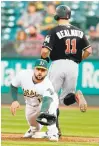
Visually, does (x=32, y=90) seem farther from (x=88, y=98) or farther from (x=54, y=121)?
(x=88, y=98)

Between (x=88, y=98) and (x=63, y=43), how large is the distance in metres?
10.1

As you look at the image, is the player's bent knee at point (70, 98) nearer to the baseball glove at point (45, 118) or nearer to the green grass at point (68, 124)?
the green grass at point (68, 124)

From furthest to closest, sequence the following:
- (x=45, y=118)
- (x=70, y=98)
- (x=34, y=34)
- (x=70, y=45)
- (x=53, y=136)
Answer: (x=34, y=34), (x=70, y=98), (x=70, y=45), (x=53, y=136), (x=45, y=118)

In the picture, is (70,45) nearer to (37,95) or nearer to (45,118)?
(37,95)

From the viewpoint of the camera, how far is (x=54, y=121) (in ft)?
28.2

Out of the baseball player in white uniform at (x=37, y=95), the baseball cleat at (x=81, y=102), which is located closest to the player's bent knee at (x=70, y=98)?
the baseball cleat at (x=81, y=102)

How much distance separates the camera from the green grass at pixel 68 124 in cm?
849

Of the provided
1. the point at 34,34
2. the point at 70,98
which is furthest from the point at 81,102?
the point at 34,34

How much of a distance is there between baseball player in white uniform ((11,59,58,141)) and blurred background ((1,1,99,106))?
9.78 metres

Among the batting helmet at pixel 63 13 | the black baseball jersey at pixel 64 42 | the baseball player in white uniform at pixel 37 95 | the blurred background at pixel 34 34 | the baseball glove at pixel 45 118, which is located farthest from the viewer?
the blurred background at pixel 34 34

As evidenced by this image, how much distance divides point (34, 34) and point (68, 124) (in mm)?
9553

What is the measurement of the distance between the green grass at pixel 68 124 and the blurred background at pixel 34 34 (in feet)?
11.9

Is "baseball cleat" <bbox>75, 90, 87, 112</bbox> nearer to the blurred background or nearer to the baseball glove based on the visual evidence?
the baseball glove

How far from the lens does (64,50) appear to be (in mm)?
9656
